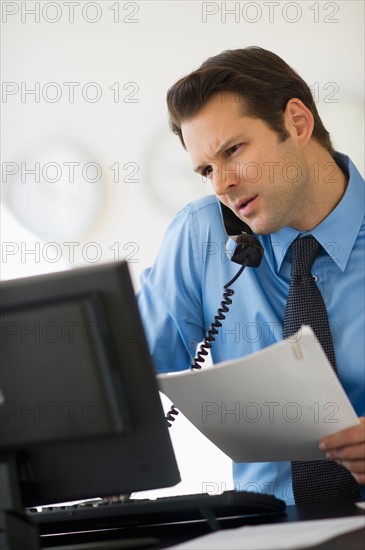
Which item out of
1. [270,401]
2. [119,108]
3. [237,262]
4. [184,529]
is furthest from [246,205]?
[119,108]

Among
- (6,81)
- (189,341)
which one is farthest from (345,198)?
(6,81)

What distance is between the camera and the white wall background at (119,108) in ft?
8.94

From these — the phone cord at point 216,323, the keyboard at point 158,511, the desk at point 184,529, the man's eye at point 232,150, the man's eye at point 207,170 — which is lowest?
the desk at point 184,529

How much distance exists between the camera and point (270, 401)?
1299 mm

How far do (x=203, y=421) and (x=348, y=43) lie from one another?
5.81 ft

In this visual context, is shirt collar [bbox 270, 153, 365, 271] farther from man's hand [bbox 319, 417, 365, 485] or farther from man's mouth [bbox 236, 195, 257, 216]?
man's hand [bbox 319, 417, 365, 485]

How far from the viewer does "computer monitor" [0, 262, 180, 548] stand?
1017 millimetres

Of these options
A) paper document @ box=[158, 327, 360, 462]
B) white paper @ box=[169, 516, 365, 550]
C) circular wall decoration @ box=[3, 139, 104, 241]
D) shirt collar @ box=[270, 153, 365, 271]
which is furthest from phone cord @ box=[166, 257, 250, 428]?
circular wall decoration @ box=[3, 139, 104, 241]

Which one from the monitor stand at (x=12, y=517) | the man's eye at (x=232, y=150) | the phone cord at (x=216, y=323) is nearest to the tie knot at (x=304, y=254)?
the phone cord at (x=216, y=323)

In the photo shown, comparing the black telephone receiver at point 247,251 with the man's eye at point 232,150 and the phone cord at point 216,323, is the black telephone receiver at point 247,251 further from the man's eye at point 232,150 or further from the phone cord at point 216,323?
the man's eye at point 232,150

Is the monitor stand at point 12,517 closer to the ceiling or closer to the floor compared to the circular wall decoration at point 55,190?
closer to the floor

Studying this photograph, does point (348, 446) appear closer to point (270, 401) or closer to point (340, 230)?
point (270, 401)

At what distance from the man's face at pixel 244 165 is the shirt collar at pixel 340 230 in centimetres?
4

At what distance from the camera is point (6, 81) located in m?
2.91
